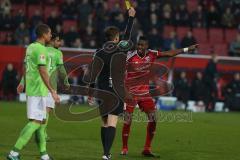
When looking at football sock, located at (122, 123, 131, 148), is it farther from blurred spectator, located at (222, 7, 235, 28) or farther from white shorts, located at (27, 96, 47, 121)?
blurred spectator, located at (222, 7, 235, 28)

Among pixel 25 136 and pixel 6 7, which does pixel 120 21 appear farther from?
pixel 25 136

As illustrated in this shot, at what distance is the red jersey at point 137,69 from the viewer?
47.5ft

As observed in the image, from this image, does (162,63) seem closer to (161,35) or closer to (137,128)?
(161,35)

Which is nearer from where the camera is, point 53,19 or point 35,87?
point 35,87

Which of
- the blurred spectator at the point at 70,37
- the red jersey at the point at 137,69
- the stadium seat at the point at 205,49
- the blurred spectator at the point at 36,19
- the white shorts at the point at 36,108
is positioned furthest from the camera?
the stadium seat at the point at 205,49

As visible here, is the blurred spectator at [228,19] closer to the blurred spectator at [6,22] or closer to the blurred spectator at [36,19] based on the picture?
the blurred spectator at [36,19]

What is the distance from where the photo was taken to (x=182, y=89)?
28625 mm

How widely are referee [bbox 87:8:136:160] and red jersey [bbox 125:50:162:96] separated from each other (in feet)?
4.21

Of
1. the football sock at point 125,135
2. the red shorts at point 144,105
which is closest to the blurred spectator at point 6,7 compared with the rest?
the red shorts at point 144,105

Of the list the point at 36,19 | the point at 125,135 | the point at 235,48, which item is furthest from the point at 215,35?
the point at 125,135

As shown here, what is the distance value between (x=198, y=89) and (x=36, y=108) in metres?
17.4

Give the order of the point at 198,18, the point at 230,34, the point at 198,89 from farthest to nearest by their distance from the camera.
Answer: the point at 230,34
the point at 198,18
the point at 198,89

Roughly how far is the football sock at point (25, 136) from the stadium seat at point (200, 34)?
854 inches

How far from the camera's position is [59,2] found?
33.6 metres
